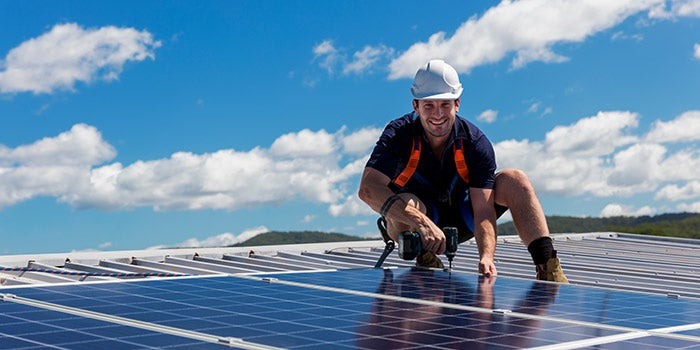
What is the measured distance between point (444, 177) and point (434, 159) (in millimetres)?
215

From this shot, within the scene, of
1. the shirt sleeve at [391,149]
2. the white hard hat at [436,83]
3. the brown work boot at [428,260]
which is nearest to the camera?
the white hard hat at [436,83]

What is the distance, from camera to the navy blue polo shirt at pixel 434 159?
8.74 m

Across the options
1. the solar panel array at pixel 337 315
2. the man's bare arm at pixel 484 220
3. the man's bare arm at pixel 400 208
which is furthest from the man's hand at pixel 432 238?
the man's bare arm at pixel 484 220

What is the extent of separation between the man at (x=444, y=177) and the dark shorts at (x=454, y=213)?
12mm

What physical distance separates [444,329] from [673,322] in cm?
158

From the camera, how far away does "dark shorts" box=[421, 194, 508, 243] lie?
910 cm

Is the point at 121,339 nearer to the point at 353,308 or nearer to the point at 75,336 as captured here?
the point at 75,336

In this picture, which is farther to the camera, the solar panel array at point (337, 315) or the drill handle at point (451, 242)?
the drill handle at point (451, 242)

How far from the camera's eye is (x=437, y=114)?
850cm

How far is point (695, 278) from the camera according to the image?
39.3 feet

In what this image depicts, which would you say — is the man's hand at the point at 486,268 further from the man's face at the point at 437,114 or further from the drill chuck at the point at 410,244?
the man's face at the point at 437,114

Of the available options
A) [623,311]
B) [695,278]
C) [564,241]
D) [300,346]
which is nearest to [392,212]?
[623,311]

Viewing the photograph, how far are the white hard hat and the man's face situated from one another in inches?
3.1

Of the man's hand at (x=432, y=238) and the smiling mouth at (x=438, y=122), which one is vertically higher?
the smiling mouth at (x=438, y=122)
